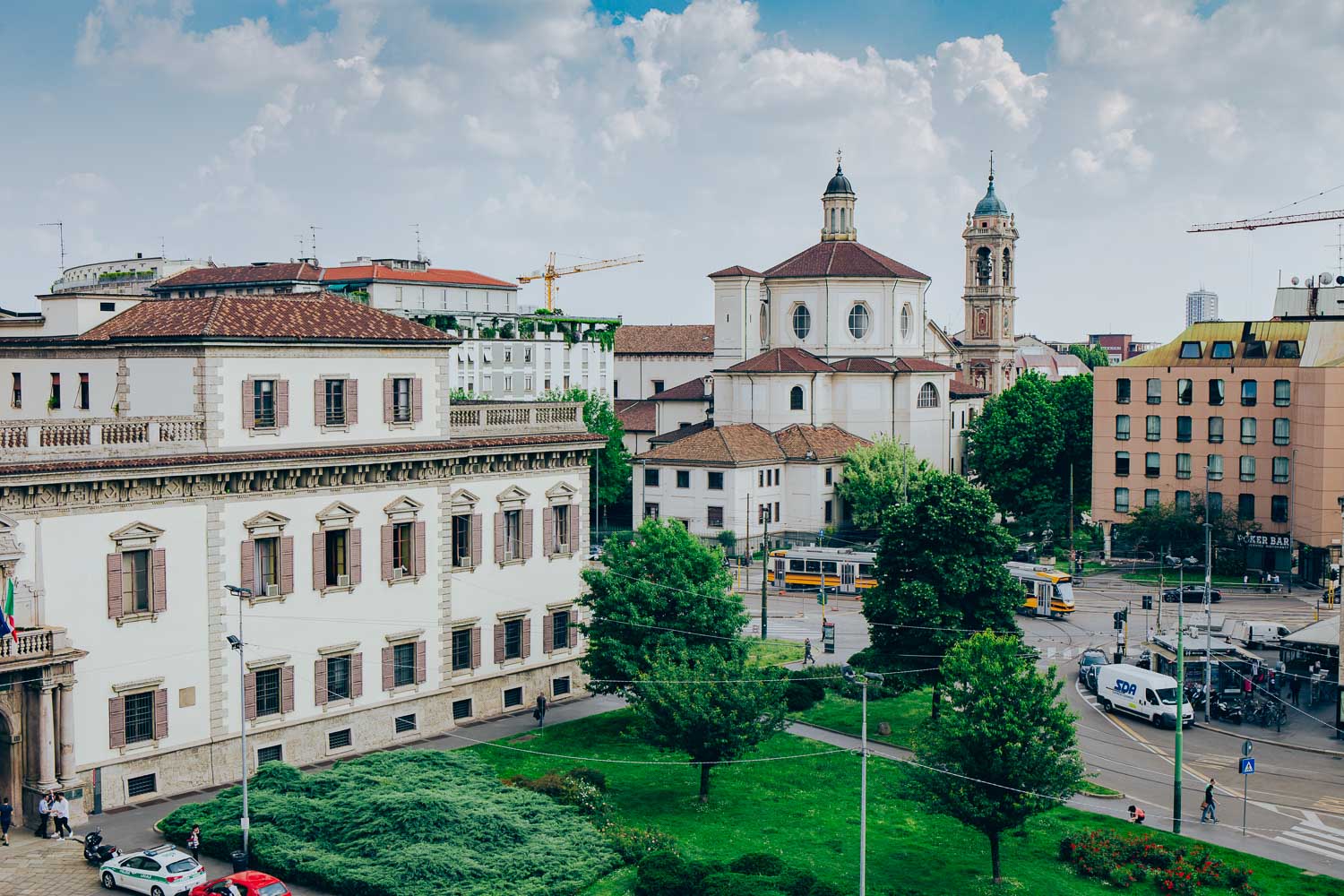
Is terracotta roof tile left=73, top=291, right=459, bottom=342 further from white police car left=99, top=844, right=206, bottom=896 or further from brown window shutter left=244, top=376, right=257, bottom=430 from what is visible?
white police car left=99, top=844, right=206, bottom=896

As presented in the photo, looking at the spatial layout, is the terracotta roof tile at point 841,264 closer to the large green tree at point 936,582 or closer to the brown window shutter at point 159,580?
the large green tree at point 936,582

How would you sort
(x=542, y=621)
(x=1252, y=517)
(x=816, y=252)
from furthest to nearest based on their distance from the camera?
1. (x=816, y=252)
2. (x=1252, y=517)
3. (x=542, y=621)

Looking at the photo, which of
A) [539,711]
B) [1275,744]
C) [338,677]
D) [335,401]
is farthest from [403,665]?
[1275,744]

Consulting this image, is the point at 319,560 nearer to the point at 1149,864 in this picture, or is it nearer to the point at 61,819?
the point at 61,819

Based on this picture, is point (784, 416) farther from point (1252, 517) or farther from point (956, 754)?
point (956, 754)

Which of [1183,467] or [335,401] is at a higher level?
[335,401]

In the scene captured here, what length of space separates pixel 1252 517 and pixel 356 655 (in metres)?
66.2

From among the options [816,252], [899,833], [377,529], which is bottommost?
[899,833]

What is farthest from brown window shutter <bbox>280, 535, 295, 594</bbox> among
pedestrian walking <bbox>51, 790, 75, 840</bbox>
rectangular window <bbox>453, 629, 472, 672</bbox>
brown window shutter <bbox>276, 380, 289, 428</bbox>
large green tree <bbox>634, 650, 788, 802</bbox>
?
large green tree <bbox>634, 650, 788, 802</bbox>

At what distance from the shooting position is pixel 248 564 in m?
49.8

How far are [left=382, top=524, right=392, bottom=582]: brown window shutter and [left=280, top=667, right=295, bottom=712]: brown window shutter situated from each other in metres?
5.20

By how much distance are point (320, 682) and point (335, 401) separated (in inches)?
391

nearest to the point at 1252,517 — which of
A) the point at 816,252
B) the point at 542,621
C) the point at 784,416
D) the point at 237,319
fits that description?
the point at 784,416

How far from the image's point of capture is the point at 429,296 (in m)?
141
